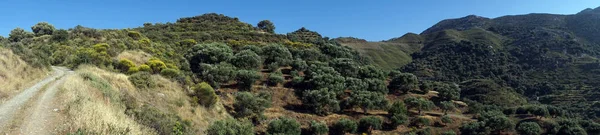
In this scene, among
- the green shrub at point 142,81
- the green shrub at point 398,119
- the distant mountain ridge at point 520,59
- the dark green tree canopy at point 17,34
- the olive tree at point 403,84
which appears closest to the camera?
the green shrub at point 142,81

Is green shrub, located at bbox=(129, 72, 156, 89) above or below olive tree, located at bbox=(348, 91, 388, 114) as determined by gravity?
above

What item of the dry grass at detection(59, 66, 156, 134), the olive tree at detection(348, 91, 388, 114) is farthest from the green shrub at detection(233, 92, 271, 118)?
the dry grass at detection(59, 66, 156, 134)

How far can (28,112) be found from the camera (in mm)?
10414

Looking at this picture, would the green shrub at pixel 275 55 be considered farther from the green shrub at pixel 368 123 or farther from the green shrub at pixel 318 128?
the green shrub at pixel 318 128

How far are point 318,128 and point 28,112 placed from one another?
74.9 ft

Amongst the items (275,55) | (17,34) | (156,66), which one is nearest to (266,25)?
(275,55)

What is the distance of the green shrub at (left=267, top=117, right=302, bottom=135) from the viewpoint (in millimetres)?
27548

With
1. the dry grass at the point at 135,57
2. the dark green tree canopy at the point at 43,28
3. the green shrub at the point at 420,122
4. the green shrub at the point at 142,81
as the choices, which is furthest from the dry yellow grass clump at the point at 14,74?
the dark green tree canopy at the point at 43,28

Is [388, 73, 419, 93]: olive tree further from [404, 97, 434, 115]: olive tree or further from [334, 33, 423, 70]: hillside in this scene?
[334, 33, 423, 70]: hillside

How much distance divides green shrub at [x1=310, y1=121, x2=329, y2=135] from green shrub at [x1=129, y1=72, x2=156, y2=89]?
1398cm

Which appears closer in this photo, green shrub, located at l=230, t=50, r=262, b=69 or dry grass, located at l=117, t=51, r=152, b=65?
dry grass, located at l=117, t=51, r=152, b=65

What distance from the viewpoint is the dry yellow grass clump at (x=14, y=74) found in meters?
13.6

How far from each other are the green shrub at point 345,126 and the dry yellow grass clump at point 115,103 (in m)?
11.0

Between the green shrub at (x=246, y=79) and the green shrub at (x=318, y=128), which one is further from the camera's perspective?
the green shrub at (x=246, y=79)
